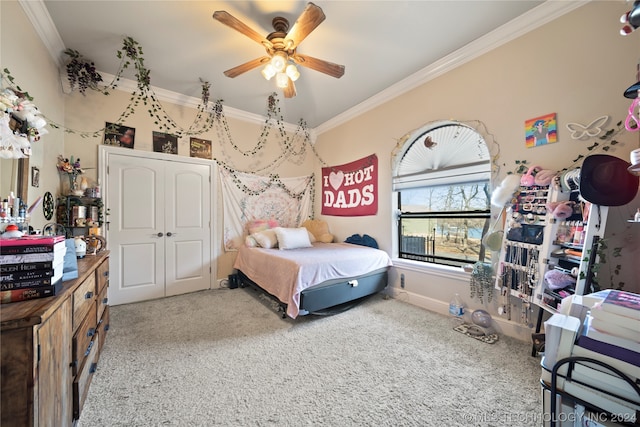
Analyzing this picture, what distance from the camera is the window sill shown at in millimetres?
2426

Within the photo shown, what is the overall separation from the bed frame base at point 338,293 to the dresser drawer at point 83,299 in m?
1.44

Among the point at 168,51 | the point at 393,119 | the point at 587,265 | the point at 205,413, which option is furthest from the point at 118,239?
the point at 587,265

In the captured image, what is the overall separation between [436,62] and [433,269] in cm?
230

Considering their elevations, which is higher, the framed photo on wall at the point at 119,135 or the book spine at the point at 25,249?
Answer: the framed photo on wall at the point at 119,135

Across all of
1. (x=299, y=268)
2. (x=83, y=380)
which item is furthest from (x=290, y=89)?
(x=83, y=380)

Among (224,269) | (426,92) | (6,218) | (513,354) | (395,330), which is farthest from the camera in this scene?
(224,269)

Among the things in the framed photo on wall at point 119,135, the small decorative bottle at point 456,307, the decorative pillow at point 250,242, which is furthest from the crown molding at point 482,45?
the framed photo on wall at point 119,135

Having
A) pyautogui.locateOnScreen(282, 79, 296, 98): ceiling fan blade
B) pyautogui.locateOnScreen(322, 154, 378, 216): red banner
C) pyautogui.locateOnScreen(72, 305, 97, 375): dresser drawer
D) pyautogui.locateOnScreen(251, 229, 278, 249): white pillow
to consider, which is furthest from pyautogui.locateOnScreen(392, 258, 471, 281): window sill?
pyautogui.locateOnScreen(72, 305, 97, 375): dresser drawer

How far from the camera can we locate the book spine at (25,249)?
82 cm

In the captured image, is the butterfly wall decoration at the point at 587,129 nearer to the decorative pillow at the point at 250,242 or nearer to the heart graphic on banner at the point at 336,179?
the heart graphic on banner at the point at 336,179

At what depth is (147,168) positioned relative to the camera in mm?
2988

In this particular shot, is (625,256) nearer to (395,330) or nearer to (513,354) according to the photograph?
(513,354)

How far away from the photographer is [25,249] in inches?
33.4

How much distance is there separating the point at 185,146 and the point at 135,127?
577 mm
